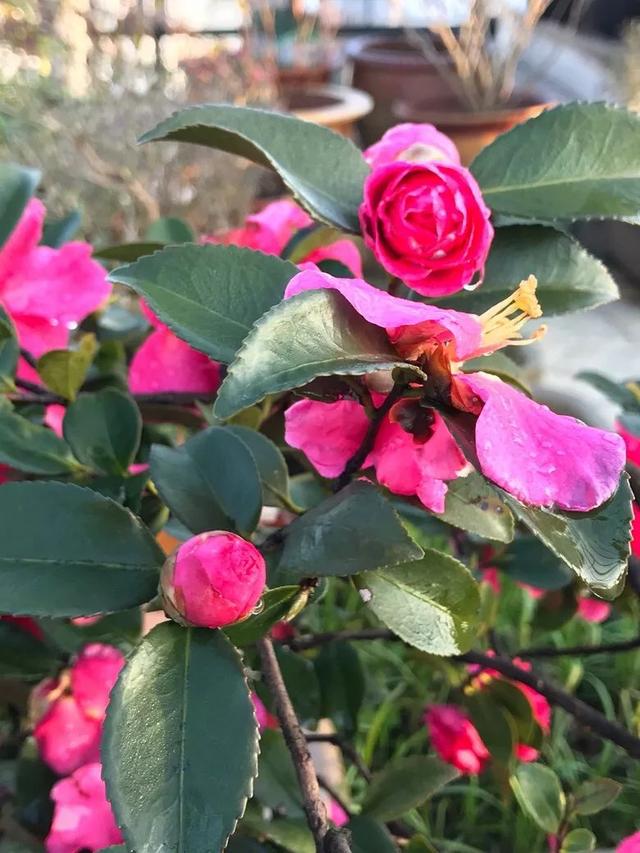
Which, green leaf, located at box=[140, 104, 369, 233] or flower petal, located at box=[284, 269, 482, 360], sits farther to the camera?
green leaf, located at box=[140, 104, 369, 233]

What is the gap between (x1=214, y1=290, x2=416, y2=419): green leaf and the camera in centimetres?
24

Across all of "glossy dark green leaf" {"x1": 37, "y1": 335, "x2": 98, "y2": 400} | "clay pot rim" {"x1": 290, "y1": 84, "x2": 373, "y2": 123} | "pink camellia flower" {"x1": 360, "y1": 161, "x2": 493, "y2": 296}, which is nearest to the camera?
"pink camellia flower" {"x1": 360, "y1": 161, "x2": 493, "y2": 296}

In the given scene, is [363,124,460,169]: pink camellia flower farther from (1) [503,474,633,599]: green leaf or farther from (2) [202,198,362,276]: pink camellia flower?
(1) [503,474,633,599]: green leaf

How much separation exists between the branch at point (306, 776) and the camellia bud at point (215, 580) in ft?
0.17

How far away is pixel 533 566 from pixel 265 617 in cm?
33

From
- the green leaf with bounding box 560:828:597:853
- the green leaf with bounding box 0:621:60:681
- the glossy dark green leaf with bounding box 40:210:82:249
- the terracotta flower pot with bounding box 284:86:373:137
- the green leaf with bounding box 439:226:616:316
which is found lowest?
the terracotta flower pot with bounding box 284:86:373:137

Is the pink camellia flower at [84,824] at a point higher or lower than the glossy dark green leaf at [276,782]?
higher

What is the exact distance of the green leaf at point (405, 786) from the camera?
0.44 m

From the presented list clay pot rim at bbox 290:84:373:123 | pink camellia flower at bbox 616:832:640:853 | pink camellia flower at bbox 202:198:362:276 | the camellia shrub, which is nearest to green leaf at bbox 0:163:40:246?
the camellia shrub

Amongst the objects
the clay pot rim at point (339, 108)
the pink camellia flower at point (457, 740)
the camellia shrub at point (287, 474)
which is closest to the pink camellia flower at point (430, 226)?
the camellia shrub at point (287, 474)

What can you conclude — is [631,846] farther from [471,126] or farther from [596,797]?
[471,126]

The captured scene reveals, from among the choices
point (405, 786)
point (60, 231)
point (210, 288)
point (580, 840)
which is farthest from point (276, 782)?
point (60, 231)

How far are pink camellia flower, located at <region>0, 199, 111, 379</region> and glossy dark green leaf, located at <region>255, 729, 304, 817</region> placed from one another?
27cm

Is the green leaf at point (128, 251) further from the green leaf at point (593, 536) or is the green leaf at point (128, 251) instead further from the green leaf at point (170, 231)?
the green leaf at point (593, 536)
